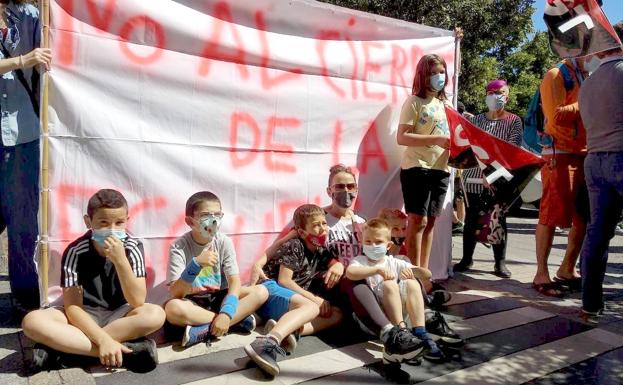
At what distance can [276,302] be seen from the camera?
3.00 m

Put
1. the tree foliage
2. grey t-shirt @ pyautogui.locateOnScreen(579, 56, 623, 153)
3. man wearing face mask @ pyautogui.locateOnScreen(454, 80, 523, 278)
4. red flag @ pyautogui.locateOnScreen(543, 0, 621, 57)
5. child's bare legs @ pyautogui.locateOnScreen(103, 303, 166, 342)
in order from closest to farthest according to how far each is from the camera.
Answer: child's bare legs @ pyautogui.locateOnScreen(103, 303, 166, 342), grey t-shirt @ pyautogui.locateOnScreen(579, 56, 623, 153), red flag @ pyautogui.locateOnScreen(543, 0, 621, 57), man wearing face mask @ pyautogui.locateOnScreen(454, 80, 523, 278), the tree foliage

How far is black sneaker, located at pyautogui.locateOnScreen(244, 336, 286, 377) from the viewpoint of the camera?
241cm

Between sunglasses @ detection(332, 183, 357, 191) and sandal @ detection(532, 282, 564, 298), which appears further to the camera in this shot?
sandal @ detection(532, 282, 564, 298)

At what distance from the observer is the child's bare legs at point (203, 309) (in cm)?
274

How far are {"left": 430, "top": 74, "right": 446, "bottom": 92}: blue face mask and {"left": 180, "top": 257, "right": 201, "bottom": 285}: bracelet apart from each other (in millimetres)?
2154

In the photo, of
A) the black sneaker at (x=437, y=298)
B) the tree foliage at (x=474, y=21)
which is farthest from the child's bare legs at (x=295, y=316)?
the tree foliage at (x=474, y=21)

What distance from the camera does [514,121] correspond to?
457 centimetres

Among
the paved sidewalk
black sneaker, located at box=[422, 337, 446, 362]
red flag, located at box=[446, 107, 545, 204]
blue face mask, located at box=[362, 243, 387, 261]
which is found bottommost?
the paved sidewalk

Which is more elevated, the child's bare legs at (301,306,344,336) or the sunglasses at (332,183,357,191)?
the sunglasses at (332,183,357,191)

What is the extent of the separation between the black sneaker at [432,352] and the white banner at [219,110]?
133cm

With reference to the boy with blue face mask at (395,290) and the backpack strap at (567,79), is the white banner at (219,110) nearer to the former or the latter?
the boy with blue face mask at (395,290)

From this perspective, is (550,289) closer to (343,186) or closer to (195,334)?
(343,186)

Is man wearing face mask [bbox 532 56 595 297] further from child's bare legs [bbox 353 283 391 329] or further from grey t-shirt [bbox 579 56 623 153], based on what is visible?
child's bare legs [bbox 353 283 391 329]

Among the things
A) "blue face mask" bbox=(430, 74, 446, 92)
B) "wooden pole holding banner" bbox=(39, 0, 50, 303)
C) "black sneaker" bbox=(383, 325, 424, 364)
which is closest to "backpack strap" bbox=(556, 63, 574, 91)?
"blue face mask" bbox=(430, 74, 446, 92)
